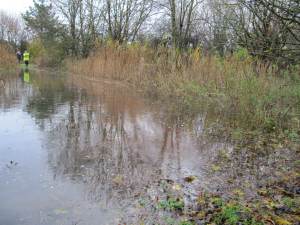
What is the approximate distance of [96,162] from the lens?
467 cm

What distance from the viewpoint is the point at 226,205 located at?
3.25 meters

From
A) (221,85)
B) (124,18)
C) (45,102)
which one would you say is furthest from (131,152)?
(124,18)

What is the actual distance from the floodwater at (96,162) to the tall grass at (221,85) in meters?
1.03

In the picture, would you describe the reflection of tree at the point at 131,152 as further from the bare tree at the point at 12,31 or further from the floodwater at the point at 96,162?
the bare tree at the point at 12,31

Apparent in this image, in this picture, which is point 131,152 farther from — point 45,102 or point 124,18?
point 124,18

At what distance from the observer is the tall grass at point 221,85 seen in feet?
21.8

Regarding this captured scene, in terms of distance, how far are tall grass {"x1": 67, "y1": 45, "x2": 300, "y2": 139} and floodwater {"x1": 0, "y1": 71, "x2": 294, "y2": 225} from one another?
1029 mm

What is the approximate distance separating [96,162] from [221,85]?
5.39 meters

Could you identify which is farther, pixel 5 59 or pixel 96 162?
pixel 5 59

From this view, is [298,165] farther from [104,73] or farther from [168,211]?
[104,73]

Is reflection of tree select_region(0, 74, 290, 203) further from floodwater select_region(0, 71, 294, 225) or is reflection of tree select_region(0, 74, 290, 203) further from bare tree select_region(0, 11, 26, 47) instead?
bare tree select_region(0, 11, 26, 47)

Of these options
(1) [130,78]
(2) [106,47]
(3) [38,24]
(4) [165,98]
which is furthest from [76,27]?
(4) [165,98]

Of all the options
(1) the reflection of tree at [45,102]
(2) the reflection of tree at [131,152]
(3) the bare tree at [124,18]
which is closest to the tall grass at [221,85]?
(2) the reflection of tree at [131,152]

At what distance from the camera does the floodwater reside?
11.0 feet
